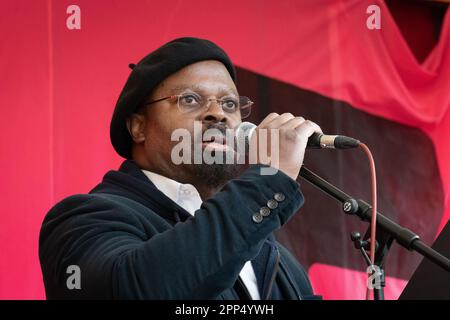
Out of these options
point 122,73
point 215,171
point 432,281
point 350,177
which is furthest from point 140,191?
point 350,177

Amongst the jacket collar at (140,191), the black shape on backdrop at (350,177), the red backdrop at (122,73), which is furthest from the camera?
the black shape on backdrop at (350,177)

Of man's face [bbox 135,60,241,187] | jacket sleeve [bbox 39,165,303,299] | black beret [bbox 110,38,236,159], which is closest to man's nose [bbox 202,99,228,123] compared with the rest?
man's face [bbox 135,60,241,187]

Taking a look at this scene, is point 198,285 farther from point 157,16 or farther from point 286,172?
point 157,16

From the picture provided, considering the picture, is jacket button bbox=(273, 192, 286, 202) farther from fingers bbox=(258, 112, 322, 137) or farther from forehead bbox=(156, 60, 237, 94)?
forehead bbox=(156, 60, 237, 94)

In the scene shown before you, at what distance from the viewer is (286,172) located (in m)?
1.40

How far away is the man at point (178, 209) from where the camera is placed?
1305mm

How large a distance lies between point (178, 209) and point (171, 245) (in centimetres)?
41

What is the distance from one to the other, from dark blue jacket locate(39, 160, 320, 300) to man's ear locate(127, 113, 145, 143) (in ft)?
1.37

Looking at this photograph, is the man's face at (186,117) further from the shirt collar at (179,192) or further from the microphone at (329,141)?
the microphone at (329,141)

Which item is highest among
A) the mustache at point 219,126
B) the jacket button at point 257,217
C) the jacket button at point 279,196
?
the mustache at point 219,126

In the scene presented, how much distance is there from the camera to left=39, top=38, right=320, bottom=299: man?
4.28 ft

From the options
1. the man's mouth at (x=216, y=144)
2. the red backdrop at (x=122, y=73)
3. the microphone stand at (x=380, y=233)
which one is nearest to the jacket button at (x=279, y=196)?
A: the microphone stand at (x=380, y=233)

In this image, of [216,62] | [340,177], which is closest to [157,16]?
[216,62]
